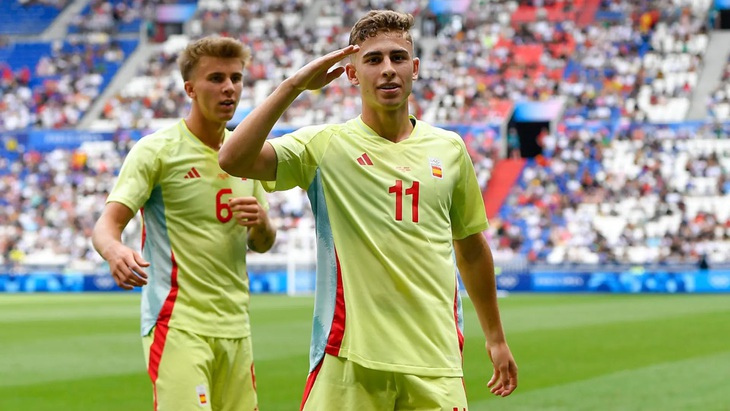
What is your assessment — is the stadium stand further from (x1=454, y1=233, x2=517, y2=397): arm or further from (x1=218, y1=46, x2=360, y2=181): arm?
(x1=218, y1=46, x2=360, y2=181): arm

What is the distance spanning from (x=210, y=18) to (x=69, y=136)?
8936 millimetres

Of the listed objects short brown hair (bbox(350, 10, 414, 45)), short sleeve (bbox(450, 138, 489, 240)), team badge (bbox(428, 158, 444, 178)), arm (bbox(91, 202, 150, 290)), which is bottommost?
arm (bbox(91, 202, 150, 290))

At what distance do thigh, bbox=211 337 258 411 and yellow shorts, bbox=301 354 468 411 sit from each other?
4.45 ft

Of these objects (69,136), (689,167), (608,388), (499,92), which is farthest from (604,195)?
(608,388)

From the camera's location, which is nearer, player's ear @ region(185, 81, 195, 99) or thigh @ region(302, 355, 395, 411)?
thigh @ region(302, 355, 395, 411)

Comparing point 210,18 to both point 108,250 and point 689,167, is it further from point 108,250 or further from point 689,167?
point 108,250

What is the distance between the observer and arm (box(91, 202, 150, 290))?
464 centimetres

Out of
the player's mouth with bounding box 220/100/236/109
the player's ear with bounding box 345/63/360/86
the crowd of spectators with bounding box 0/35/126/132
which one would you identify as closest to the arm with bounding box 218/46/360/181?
the player's ear with bounding box 345/63/360/86

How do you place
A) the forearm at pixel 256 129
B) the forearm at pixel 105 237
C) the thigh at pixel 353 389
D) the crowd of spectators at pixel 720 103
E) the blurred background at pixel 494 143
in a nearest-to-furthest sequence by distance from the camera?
the forearm at pixel 256 129 → the thigh at pixel 353 389 → the forearm at pixel 105 237 → the blurred background at pixel 494 143 → the crowd of spectators at pixel 720 103

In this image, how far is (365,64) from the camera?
424 cm

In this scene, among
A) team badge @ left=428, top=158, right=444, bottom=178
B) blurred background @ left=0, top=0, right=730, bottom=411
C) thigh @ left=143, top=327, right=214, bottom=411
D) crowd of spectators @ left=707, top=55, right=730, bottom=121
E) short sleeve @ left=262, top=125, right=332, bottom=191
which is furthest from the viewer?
crowd of spectators @ left=707, top=55, right=730, bottom=121

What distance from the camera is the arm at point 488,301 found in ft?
14.9

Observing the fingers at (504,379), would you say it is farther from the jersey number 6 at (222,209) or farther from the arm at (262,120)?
the jersey number 6 at (222,209)

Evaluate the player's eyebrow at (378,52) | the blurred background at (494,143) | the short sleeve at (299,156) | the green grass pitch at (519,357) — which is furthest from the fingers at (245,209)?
the blurred background at (494,143)
